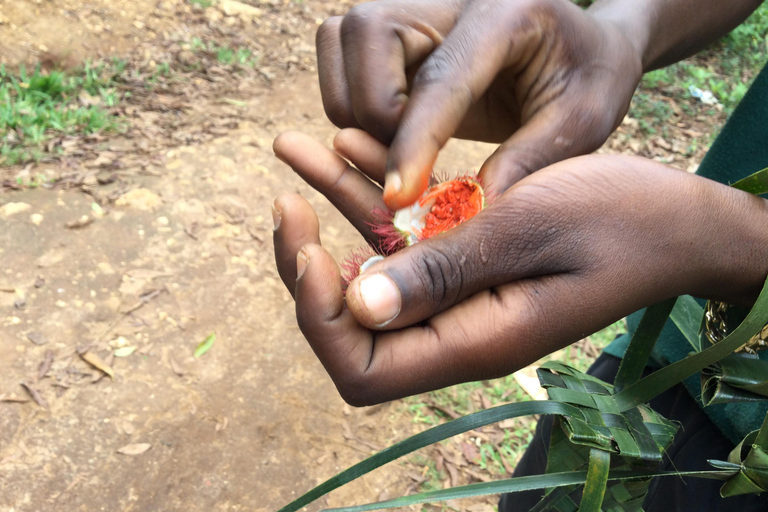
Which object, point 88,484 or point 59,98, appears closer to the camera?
point 88,484

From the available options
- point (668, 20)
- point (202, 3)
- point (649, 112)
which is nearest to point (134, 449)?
point (668, 20)

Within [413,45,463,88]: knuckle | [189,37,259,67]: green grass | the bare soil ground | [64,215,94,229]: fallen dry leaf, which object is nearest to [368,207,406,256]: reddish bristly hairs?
[413,45,463,88]: knuckle

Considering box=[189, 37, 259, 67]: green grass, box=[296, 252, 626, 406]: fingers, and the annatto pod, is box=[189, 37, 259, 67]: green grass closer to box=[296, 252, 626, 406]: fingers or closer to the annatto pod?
A: the annatto pod

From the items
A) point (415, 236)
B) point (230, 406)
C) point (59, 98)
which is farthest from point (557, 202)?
point (59, 98)

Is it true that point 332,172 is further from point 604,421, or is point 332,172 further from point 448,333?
point 604,421

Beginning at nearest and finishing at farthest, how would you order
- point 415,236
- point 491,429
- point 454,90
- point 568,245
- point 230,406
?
point 568,245 < point 454,90 < point 415,236 < point 230,406 < point 491,429

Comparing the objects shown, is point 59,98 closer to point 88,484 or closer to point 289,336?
point 289,336
